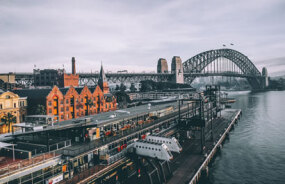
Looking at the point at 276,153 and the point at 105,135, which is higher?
the point at 105,135

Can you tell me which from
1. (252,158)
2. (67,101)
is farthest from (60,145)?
(252,158)

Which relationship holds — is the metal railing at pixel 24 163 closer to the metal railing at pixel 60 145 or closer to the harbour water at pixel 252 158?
the metal railing at pixel 60 145

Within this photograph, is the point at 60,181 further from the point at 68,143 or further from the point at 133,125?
the point at 133,125

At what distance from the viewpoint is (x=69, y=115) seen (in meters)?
71.6

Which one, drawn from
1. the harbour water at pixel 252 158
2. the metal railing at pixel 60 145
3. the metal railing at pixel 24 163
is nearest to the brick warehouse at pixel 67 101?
the metal railing at pixel 60 145

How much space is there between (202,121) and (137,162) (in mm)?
20561

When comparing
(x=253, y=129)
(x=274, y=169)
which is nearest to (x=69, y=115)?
(x=274, y=169)

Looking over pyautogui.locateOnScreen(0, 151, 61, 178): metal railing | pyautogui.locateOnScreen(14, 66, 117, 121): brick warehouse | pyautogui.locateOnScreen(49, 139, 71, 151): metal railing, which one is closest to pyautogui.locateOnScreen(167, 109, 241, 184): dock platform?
pyautogui.locateOnScreen(49, 139, 71, 151): metal railing

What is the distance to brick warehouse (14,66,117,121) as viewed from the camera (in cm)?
6412

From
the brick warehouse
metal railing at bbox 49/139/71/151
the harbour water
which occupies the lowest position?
the harbour water

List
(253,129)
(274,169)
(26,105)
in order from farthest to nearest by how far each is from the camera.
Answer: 1. (253,129)
2. (26,105)
3. (274,169)

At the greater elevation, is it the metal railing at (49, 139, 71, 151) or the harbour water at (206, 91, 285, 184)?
the metal railing at (49, 139, 71, 151)

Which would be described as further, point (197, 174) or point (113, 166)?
point (197, 174)

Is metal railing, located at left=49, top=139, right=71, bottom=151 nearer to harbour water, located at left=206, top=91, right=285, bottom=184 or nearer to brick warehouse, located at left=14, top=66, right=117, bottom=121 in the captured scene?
brick warehouse, located at left=14, top=66, right=117, bottom=121
